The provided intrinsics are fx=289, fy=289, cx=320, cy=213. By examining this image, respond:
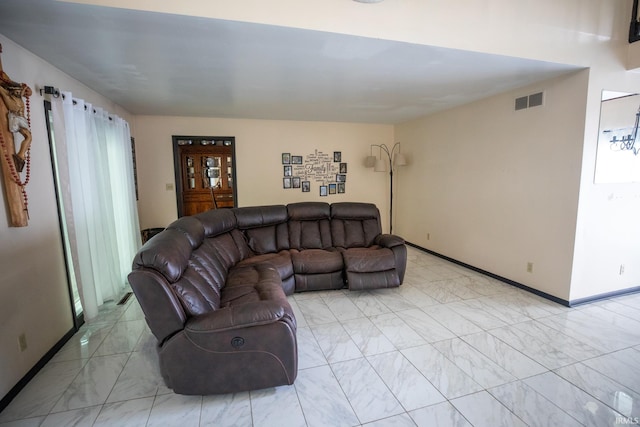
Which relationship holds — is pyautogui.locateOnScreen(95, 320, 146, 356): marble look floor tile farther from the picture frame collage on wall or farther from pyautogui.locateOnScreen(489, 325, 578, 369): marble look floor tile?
the picture frame collage on wall

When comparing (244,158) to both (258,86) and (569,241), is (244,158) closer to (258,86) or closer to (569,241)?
(258,86)

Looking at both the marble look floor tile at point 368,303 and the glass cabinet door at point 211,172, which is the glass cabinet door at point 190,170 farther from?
the marble look floor tile at point 368,303

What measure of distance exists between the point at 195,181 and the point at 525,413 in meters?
6.17

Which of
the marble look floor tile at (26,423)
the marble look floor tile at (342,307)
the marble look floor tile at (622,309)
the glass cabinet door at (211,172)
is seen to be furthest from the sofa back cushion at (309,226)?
the marble look floor tile at (622,309)

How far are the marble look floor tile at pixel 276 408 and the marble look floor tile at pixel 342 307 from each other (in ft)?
3.41

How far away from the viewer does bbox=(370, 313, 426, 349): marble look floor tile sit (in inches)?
94.4

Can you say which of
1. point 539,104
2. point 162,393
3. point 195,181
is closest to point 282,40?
point 162,393

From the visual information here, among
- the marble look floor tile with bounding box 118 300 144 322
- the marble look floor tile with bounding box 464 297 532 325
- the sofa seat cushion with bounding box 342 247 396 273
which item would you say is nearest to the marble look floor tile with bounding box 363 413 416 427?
the marble look floor tile with bounding box 464 297 532 325

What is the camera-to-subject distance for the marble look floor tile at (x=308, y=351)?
2.16m

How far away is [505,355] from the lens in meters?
2.21

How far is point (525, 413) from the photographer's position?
168cm

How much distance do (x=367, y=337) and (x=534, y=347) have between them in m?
1.31

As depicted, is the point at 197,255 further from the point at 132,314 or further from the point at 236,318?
the point at 132,314

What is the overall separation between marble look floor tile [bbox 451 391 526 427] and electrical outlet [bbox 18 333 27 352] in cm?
282
